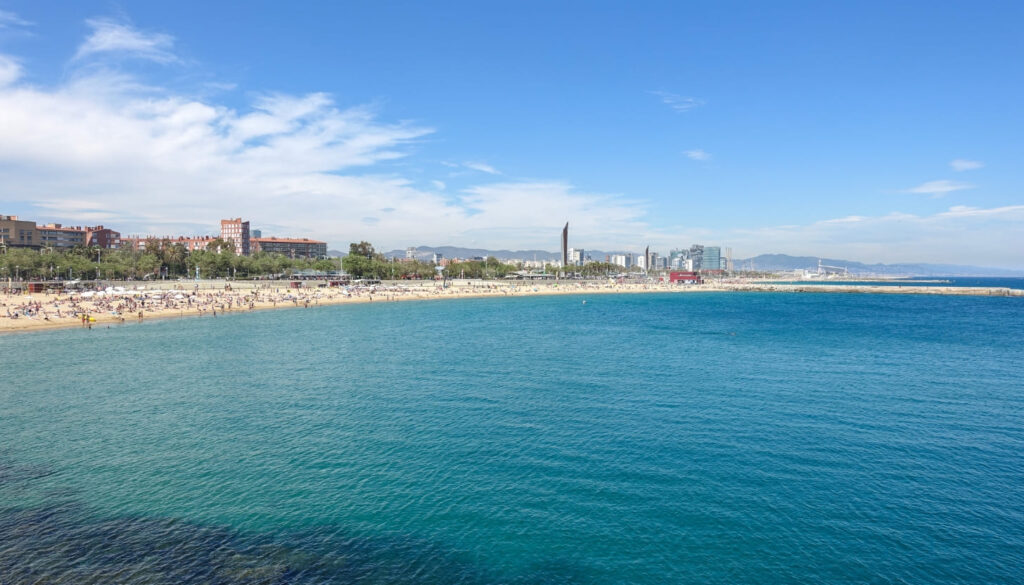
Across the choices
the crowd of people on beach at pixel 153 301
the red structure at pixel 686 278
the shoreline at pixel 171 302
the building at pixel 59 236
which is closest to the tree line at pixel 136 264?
the shoreline at pixel 171 302

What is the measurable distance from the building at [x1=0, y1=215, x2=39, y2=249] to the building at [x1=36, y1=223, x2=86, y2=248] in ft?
8.67

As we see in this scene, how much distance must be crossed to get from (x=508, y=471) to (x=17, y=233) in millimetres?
170853

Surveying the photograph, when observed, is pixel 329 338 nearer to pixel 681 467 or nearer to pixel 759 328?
pixel 681 467

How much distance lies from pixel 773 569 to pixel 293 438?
592 inches

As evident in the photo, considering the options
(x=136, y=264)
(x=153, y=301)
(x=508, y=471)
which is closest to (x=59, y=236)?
(x=136, y=264)

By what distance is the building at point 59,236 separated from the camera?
145 metres

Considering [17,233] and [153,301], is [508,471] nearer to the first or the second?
[153,301]

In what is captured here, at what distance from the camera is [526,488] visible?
579 inches

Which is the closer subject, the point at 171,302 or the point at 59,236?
the point at 171,302

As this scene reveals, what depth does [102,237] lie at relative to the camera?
6398 inches

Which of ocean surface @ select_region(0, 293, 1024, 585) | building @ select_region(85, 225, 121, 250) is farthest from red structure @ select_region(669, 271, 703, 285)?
building @ select_region(85, 225, 121, 250)

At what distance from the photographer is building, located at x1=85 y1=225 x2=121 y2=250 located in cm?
16012

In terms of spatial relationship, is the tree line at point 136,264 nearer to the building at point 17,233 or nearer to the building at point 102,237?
the building at point 17,233

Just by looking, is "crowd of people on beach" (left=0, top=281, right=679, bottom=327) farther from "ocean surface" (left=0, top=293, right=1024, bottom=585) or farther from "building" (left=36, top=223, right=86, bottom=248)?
"building" (left=36, top=223, right=86, bottom=248)
